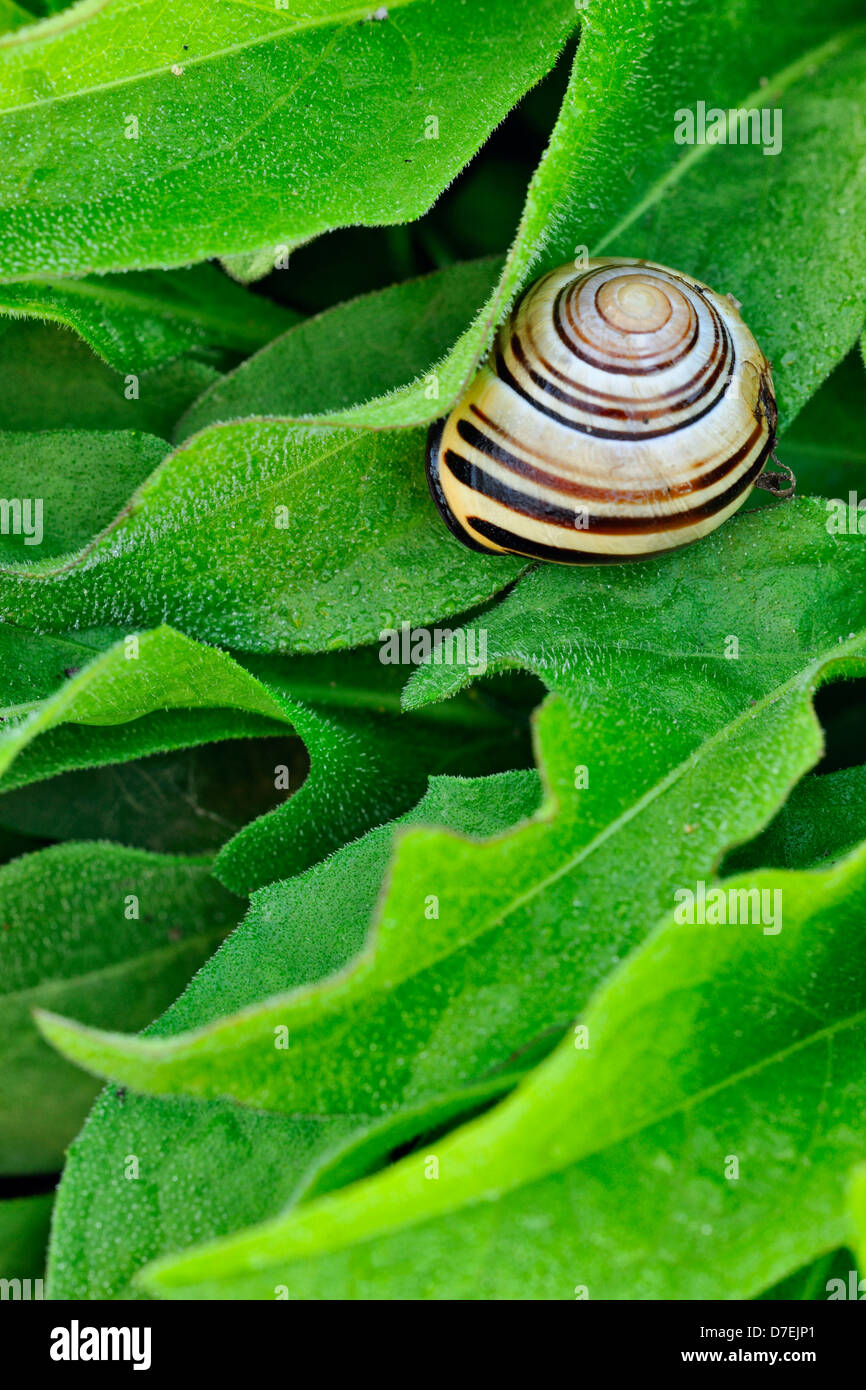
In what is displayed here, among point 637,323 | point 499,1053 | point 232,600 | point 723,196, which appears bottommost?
point 499,1053

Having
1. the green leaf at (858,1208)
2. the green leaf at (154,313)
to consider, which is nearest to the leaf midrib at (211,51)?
the green leaf at (154,313)

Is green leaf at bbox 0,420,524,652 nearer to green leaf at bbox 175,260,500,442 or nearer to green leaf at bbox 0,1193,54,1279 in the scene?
green leaf at bbox 175,260,500,442

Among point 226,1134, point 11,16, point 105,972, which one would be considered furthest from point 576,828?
point 11,16

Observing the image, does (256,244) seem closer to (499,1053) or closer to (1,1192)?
(499,1053)

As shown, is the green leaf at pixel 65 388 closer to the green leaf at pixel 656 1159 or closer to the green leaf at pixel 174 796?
the green leaf at pixel 174 796

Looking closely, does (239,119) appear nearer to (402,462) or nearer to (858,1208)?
(402,462)

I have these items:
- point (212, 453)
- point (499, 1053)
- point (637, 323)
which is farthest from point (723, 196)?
point (499, 1053)
